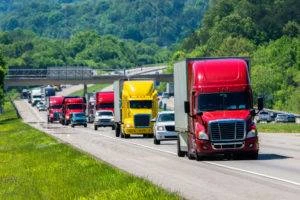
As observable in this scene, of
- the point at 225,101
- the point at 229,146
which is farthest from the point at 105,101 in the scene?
the point at 229,146

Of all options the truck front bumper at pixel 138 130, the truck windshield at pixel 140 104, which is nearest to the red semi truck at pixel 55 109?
the truck front bumper at pixel 138 130

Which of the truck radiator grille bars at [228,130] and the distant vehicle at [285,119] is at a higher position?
the distant vehicle at [285,119]

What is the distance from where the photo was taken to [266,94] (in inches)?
6762

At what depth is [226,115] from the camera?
36.3m

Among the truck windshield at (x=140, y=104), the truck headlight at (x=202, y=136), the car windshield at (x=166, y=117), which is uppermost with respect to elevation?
the truck windshield at (x=140, y=104)

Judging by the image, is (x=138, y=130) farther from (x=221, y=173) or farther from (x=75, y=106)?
(x=75, y=106)

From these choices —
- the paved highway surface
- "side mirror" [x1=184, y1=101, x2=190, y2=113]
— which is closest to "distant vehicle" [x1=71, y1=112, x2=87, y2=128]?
the paved highway surface

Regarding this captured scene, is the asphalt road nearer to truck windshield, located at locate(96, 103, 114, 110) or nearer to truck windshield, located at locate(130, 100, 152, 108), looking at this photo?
truck windshield, located at locate(130, 100, 152, 108)

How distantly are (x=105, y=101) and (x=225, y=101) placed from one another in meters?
60.4

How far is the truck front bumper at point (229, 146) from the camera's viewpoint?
36.0 meters

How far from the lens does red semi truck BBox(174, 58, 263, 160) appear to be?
36.1m

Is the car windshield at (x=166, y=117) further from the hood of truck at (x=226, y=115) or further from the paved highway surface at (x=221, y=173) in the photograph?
the hood of truck at (x=226, y=115)

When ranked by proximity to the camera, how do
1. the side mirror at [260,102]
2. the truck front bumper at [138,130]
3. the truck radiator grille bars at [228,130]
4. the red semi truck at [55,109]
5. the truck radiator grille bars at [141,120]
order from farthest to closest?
the red semi truck at [55,109]
the truck front bumper at [138,130]
the truck radiator grille bars at [141,120]
the side mirror at [260,102]
the truck radiator grille bars at [228,130]

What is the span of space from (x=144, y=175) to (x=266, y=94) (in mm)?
141816
